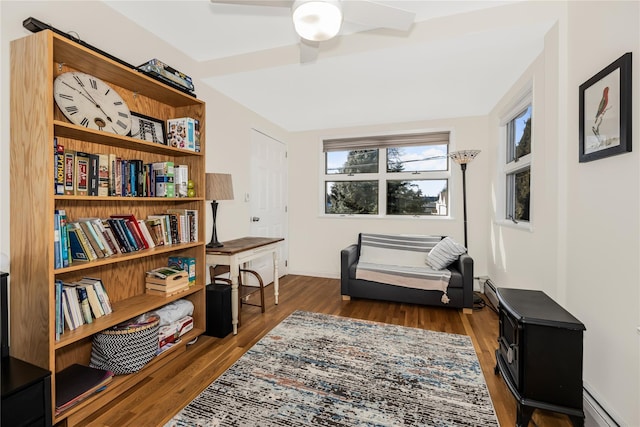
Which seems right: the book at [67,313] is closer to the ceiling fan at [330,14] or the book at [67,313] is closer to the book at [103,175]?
the book at [103,175]

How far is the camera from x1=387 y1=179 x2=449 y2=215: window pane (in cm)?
410

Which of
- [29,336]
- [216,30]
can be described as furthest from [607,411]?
[216,30]

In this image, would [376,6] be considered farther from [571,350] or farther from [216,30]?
[571,350]

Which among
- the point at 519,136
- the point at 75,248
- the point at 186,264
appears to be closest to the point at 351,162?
the point at 519,136

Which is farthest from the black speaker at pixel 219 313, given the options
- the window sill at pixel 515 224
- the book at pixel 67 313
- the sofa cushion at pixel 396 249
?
the window sill at pixel 515 224

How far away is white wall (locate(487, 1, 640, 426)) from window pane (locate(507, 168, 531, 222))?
505mm

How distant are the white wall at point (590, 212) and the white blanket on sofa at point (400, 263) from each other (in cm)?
92

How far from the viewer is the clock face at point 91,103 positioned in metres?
1.56

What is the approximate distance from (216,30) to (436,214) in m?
3.43

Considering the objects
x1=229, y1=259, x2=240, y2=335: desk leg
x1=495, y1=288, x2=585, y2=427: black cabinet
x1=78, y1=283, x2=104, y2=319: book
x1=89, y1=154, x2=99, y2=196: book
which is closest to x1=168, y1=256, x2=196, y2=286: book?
x1=229, y1=259, x2=240, y2=335: desk leg

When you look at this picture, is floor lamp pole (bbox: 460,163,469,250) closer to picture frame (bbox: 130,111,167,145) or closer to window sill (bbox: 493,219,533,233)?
window sill (bbox: 493,219,533,233)

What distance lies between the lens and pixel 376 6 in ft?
4.99

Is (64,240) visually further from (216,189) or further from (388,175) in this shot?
(388,175)

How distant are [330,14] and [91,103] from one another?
148 cm
